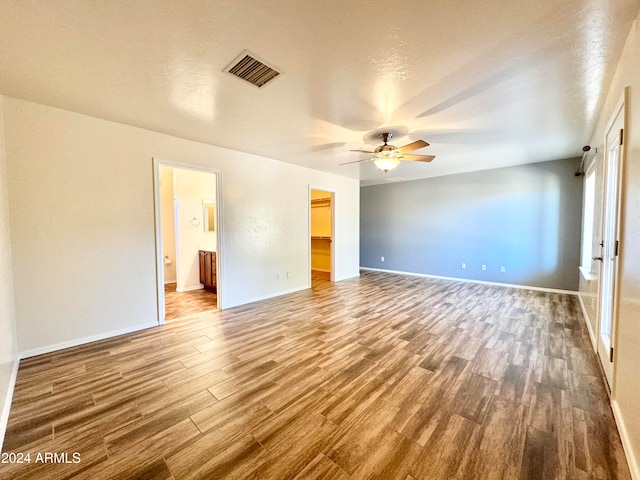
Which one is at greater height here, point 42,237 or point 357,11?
point 357,11

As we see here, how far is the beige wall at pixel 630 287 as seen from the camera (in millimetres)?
1404

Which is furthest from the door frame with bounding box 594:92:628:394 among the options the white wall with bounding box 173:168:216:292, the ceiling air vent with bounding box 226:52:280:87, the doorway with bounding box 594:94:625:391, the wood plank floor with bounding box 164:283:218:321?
the white wall with bounding box 173:168:216:292

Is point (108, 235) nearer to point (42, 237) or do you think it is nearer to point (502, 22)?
point (42, 237)

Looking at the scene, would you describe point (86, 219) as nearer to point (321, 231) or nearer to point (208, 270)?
point (208, 270)

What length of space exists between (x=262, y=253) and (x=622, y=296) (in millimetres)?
4282

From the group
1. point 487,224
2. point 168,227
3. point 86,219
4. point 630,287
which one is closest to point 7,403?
point 86,219

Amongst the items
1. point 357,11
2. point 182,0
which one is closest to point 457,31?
point 357,11

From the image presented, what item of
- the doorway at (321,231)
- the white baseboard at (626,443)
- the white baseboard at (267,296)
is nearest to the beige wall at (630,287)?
the white baseboard at (626,443)

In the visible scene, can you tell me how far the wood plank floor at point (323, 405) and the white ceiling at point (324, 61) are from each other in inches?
101

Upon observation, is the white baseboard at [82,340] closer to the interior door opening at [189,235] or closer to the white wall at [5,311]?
the white wall at [5,311]

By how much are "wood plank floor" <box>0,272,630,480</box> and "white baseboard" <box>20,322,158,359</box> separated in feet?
0.32

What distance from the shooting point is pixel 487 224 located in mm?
5742

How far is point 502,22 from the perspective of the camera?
1543 millimetres

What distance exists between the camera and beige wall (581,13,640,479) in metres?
1.40
